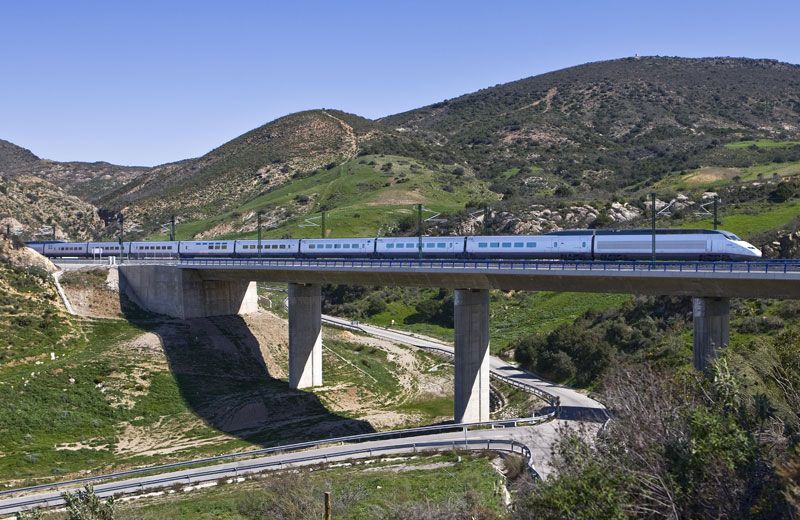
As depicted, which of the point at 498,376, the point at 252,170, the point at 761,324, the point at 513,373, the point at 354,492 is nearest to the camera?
the point at 354,492

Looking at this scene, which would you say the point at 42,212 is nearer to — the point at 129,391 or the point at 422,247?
the point at 129,391

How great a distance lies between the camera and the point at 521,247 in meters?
56.8

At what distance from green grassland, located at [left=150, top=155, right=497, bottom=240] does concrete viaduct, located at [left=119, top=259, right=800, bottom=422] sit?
4311 cm

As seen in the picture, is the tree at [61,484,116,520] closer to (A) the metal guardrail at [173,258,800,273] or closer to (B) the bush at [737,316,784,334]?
(A) the metal guardrail at [173,258,800,273]

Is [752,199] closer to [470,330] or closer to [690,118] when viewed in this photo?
[470,330]

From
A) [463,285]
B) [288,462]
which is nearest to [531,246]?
[463,285]

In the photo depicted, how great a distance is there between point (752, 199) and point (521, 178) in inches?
2611

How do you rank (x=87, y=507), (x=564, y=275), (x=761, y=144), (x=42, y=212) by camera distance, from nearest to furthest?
(x=87, y=507) < (x=564, y=275) < (x=42, y=212) < (x=761, y=144)

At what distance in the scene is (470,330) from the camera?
50969 mm

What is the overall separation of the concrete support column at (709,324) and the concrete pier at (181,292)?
44121 millimetres

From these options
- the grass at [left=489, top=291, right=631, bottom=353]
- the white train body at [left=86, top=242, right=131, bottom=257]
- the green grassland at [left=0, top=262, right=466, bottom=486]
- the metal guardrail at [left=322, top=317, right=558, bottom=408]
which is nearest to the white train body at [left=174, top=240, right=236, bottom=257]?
the green grassland at [left=0, top=262, right=466, bottom=486]

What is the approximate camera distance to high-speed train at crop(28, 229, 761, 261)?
48625mm

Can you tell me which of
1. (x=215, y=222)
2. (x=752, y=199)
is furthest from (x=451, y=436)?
(x=215, y=222)

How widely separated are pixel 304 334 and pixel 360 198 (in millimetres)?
77897
